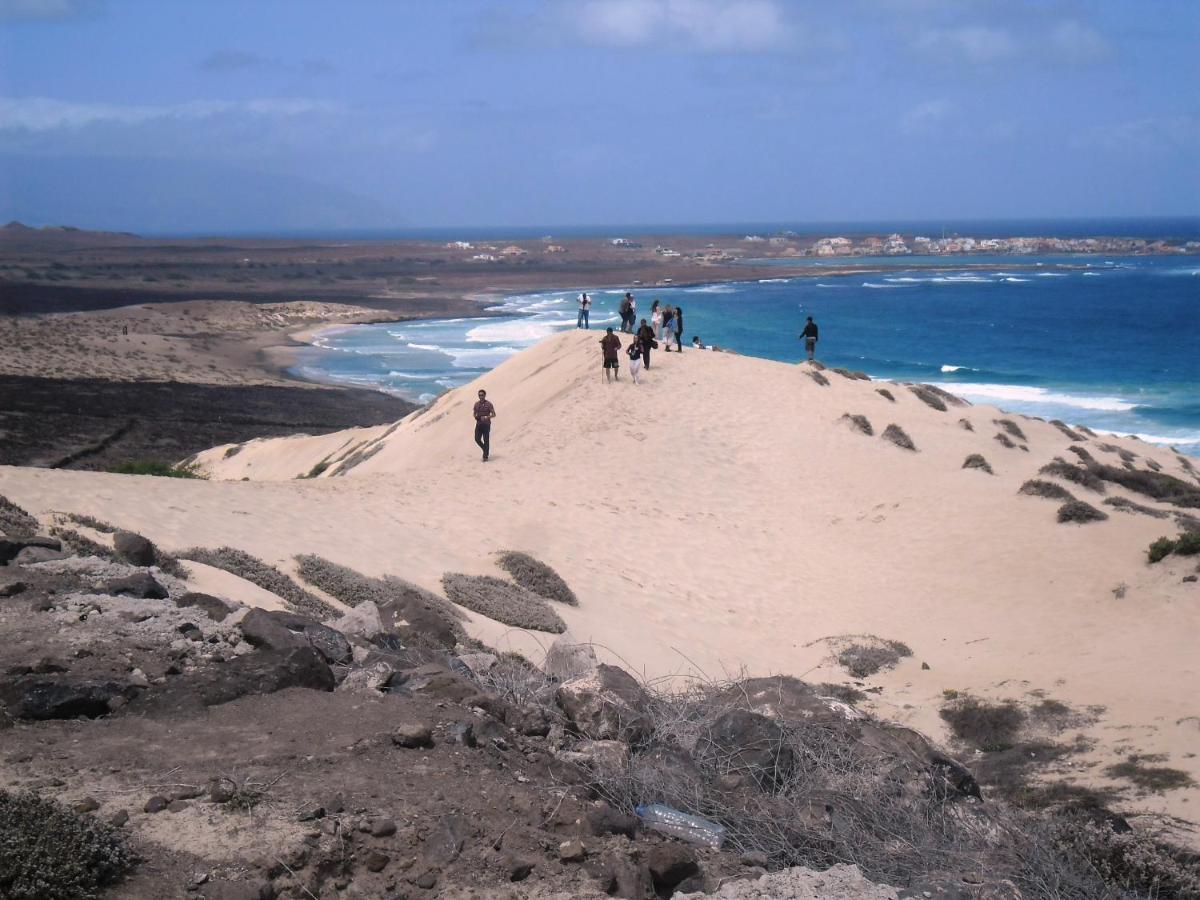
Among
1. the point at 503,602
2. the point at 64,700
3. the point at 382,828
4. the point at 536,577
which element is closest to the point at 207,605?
the point at 64,700

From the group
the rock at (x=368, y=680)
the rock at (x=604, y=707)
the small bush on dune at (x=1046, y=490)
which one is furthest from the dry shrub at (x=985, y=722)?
the small bush on dune at (x=1046, y=490)

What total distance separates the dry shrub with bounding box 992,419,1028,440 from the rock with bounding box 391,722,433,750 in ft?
72.3

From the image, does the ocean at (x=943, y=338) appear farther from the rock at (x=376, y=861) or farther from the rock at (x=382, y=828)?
the rock at (x=376, y=861)

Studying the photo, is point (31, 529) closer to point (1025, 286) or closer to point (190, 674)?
point (190, 674)

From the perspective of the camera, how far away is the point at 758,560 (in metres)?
16.1

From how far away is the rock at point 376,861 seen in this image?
430cm

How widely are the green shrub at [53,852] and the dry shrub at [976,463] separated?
1876cm

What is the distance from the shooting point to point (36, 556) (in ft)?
26.5

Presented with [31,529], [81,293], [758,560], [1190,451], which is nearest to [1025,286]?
[1190,451]

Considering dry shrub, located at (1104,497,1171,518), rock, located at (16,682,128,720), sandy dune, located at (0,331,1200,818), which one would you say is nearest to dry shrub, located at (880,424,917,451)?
sandy dune, located at (0,331,1200,818)

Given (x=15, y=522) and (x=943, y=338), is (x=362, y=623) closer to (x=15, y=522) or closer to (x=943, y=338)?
(x=15, y=522)

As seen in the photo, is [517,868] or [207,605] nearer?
[517,868]

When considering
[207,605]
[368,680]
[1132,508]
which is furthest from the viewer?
[1132,508]

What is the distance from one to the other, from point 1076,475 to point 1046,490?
A: 65.2 inches
